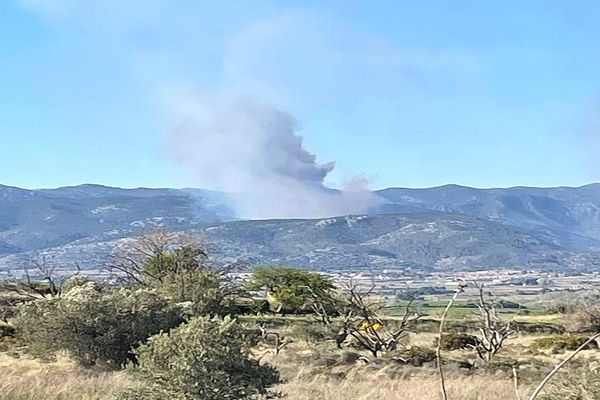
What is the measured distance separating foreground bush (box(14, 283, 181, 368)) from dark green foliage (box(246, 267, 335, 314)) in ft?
108

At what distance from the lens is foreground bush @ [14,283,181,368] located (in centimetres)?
2061

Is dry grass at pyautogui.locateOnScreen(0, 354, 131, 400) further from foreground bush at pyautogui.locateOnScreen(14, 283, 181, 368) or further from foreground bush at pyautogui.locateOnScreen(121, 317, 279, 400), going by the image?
foreground bush at pyautogui.locateOnScreen(14, 283, 181, 368)

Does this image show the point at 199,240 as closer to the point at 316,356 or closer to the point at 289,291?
the point at 289,291

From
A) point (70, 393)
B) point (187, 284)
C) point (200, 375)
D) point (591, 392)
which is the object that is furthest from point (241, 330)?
point (187, 284)

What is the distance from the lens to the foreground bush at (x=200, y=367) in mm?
10360

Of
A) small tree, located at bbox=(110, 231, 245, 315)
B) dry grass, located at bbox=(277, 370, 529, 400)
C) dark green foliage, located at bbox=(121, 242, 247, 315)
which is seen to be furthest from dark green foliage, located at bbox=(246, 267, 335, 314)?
dry grass, located at bbox=(277, 370, 529, 400)

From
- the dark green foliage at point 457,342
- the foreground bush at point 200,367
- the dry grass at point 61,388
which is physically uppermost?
the foreground bush at point 200,367

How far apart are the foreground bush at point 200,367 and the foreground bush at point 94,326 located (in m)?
9.62

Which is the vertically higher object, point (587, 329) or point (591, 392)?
point (591, 392)

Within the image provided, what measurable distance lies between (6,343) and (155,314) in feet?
33.3

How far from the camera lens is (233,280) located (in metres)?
48.3

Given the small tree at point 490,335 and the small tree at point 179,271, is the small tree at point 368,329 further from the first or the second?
the small tree at point 179,271

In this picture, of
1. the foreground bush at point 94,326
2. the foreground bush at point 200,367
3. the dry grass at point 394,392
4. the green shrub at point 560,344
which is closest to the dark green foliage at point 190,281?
the foreground bush at point 94,326

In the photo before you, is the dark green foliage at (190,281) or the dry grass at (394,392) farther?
the dark green foliage at (190,281)
